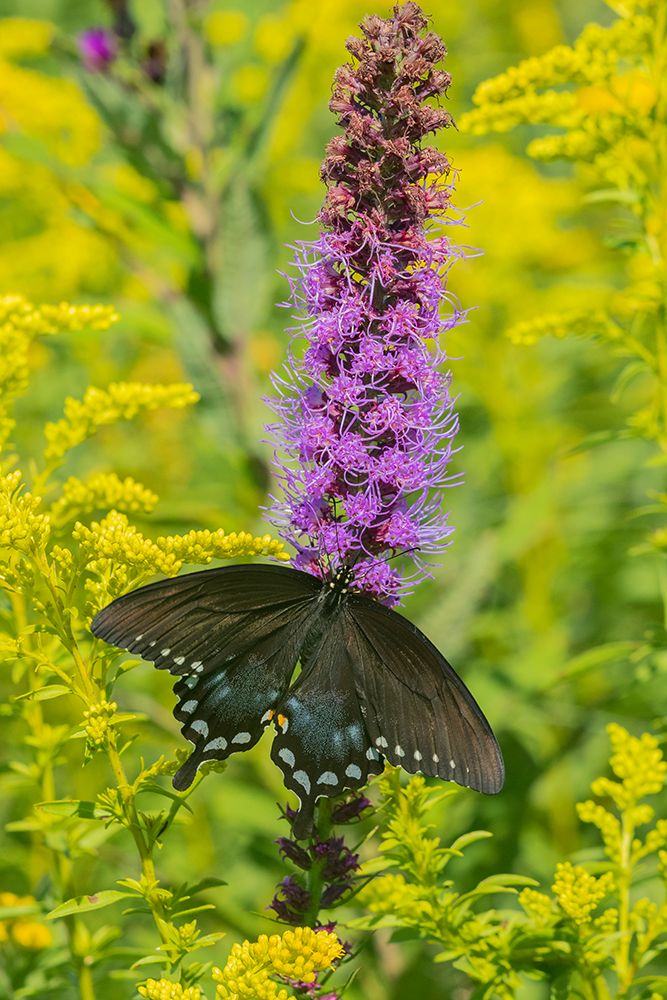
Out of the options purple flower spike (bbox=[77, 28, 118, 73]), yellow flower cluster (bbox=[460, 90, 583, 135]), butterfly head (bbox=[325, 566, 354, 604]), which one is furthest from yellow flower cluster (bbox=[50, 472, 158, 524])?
purple flower spike (bbox=[77, 28, 118, 73])

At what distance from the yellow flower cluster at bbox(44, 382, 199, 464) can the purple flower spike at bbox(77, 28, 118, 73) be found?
5.30ft

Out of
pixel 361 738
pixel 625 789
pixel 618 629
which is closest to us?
pixel 361 738

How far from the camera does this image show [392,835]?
192 cm

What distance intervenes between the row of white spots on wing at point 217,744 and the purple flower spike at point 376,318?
34cm

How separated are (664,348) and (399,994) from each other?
6.61 ft

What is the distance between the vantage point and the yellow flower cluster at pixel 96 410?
7.88ft

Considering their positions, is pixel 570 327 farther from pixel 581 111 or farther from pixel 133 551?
pixel 133 551

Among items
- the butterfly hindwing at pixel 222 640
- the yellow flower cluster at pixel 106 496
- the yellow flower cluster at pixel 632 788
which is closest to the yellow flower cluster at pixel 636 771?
the yellow flower cluster at pixel 632 788

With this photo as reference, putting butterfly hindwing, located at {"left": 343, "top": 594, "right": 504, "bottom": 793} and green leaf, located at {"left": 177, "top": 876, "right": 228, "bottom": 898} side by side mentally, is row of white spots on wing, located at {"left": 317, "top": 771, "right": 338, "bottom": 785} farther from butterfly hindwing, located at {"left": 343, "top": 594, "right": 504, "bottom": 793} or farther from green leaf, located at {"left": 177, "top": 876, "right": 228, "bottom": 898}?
green leaf, located at {"left": 177, "top": 876, "right": 228, "bottom": 898}

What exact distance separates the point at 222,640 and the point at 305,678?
0.16 meters

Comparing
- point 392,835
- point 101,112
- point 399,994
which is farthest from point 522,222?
point 392,835

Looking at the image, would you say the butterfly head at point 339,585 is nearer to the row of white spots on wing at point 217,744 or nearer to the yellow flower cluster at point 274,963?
the row of white spots on wing at point 217,744

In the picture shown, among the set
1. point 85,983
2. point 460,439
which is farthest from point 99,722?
point 460,439

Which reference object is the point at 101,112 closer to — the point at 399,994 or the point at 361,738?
the point at 361,738
